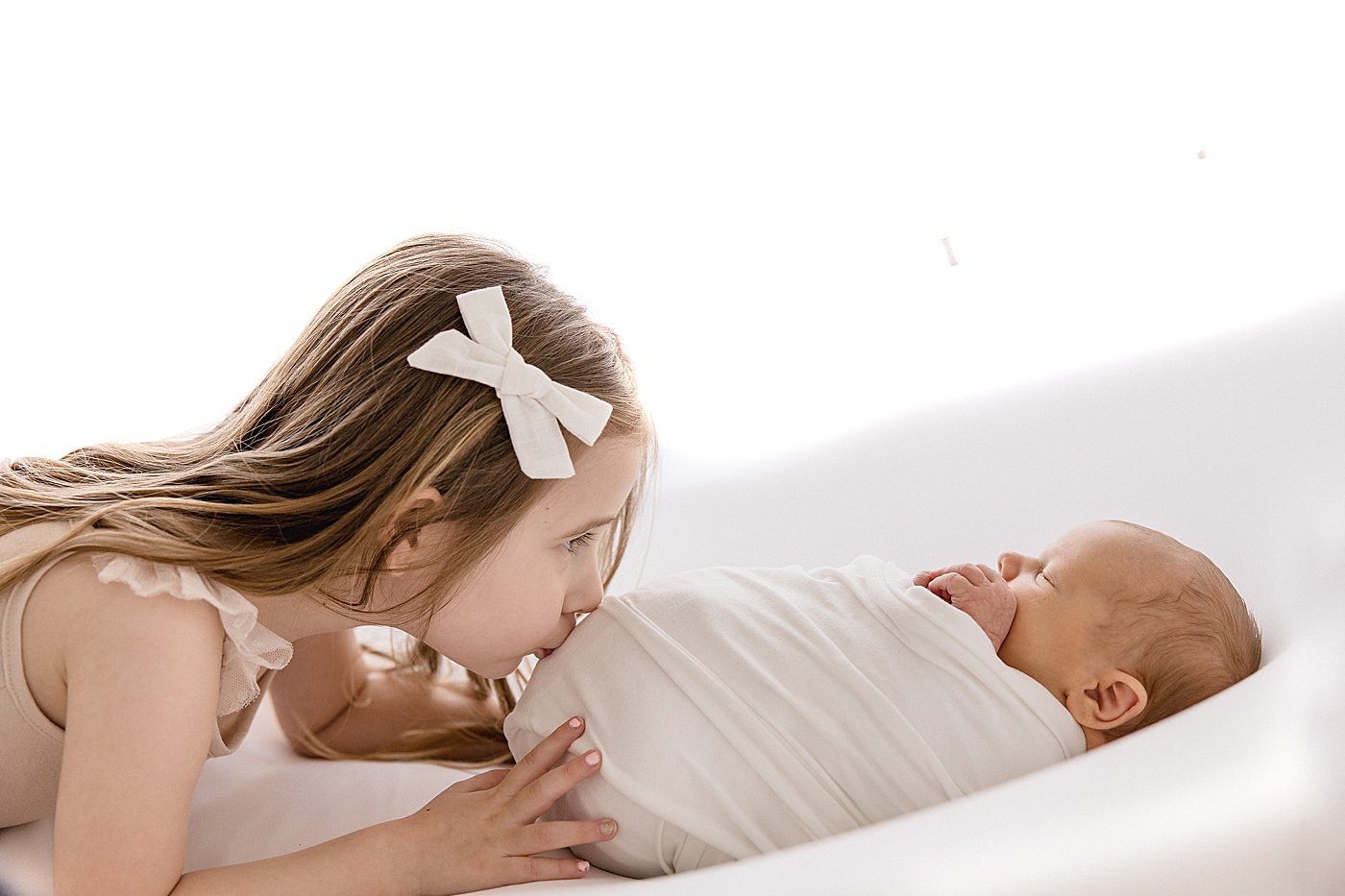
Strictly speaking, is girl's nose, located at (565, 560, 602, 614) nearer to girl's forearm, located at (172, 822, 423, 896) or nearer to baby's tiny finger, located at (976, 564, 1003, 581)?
girl's forearm, located at (172, 822, 423, 896)

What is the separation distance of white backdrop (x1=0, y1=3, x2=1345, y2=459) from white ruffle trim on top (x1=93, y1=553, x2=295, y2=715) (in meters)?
1.00

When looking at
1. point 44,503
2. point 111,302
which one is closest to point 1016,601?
point 44,503

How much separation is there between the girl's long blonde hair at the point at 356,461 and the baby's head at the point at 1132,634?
16.8 inches

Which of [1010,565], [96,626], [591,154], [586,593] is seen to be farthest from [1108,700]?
[591,154]

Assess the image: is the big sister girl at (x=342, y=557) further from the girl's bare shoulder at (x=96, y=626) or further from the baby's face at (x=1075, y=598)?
the baby's face at (x=1075, y=598)

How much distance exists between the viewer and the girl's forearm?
104cm

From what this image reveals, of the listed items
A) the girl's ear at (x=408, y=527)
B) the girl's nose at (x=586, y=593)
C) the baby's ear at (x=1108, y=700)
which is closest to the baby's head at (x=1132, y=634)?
the baby's ear at (x=1108, y=700)

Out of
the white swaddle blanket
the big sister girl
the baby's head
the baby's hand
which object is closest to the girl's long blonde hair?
the big sister girl

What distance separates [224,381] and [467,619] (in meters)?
1.27

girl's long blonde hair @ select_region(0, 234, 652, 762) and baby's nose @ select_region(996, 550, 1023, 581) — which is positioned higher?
girl's long blonde hair @ select_region(0, 234, 652, 762)

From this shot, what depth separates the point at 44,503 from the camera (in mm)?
1172

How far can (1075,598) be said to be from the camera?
114 centimetres

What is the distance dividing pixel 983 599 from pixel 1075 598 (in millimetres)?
83

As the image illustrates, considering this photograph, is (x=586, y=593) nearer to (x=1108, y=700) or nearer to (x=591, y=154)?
(x=1108, y=700)
